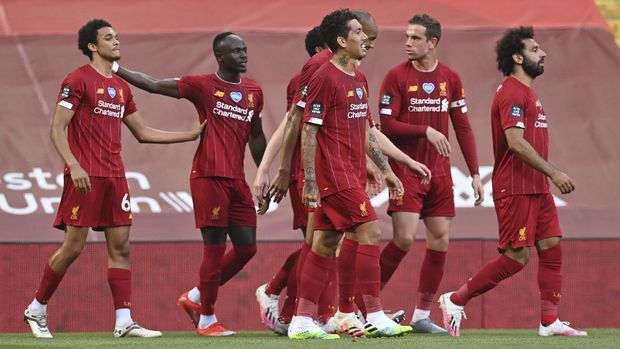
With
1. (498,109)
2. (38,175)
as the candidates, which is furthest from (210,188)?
(38,175)

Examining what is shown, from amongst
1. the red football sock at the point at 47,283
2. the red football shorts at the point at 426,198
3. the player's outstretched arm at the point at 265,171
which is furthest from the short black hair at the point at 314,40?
the red football sock at the point at 47,283

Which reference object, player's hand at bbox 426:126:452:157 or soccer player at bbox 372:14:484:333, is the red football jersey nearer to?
player's hand at bbox 426:126:452:157

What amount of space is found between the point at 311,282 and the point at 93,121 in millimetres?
1909

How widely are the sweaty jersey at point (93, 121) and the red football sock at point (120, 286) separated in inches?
24.8

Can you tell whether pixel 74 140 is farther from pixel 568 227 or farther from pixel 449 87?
pixel 568 227

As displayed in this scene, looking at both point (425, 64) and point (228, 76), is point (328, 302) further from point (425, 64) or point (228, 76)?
point (425, 64)

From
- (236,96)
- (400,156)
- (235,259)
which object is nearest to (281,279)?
(235,259)

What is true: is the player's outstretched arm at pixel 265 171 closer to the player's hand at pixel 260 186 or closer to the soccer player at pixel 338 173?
the player's hand at pixel 260 186

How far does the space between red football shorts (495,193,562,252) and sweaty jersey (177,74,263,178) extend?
1.76 metres

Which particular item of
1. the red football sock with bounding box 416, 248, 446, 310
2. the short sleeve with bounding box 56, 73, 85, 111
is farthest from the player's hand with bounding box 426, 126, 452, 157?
the short sleeve with bounding box 56, 73, 85, 111

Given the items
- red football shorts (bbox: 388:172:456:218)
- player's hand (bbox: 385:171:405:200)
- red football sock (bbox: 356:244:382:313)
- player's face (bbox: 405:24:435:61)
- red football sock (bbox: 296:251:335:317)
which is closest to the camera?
red football sock (bbox: 356:244:382:313)

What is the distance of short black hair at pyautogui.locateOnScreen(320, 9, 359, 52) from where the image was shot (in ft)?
25.2

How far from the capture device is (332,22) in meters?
7.75

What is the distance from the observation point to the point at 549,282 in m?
8.62
